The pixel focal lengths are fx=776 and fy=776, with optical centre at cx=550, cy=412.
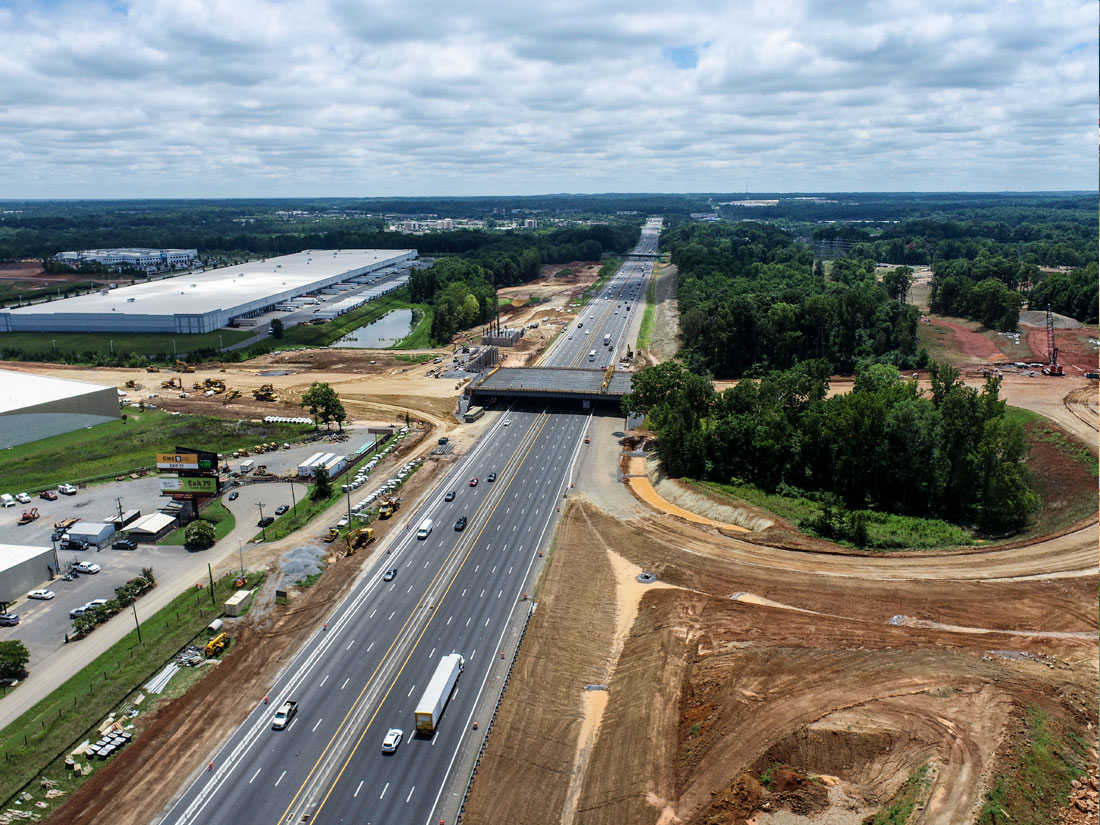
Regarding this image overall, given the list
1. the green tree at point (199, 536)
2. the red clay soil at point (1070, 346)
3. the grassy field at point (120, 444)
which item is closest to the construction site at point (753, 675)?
the green tree at point (199, 536)

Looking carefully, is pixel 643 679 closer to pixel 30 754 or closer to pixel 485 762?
pixel 485 762

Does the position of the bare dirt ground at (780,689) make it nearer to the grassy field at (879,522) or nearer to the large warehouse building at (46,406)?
the grassy field at (879,522)

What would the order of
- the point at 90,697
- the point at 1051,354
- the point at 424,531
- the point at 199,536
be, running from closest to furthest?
the point at 90,697 → the point at 199,536 → the point at 424,531 → the point at 1051,354

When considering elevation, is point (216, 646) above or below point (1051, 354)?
below

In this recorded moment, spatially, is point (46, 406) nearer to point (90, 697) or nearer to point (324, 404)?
point (324, 404)

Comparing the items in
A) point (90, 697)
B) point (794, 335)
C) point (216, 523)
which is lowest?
point (90, 697)

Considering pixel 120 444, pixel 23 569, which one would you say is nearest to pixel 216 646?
pixel 23 569
